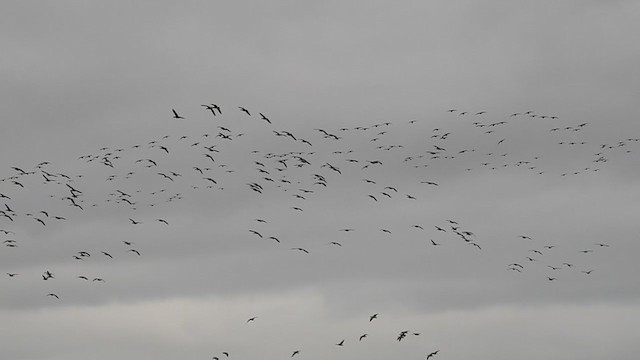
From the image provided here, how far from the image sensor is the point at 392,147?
143875 mm

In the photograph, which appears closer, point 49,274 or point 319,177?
point 319,177

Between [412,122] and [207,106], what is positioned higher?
[412,122]

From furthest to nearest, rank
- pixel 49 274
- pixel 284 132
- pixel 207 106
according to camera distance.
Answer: pixel 49 274 → pixel 284 132 → pixel 207 106

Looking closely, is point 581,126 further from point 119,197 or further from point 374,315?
point 119,197

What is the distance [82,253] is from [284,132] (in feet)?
130

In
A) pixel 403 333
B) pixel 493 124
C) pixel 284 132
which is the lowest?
pixel 403 333

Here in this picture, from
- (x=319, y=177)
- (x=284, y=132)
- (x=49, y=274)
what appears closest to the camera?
(x=284, y=132)

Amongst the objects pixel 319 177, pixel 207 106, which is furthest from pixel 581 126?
pixel 207 106

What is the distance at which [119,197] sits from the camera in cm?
14788

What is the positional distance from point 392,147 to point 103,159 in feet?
105

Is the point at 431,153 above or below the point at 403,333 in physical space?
above

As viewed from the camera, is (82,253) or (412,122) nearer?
(412,122)

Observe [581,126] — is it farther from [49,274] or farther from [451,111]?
[49,274]

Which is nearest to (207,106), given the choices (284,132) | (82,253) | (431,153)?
(284,132)
